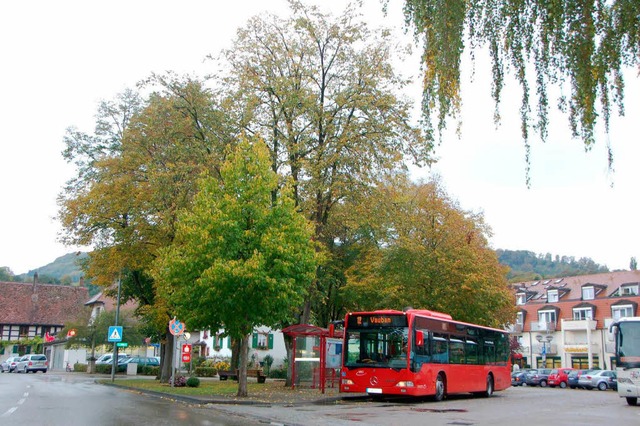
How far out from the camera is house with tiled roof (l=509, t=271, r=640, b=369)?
A: 202ft

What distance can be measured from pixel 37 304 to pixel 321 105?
66776 mm

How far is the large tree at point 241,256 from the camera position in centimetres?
2259

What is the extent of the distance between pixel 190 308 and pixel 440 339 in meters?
10.1

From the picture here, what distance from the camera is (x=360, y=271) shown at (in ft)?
116

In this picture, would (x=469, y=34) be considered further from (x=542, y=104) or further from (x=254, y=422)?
(x=254, y=422)

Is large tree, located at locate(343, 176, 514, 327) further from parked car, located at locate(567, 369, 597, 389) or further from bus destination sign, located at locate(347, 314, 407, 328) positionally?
parked car, located at locate(567, 369, 597, 389)

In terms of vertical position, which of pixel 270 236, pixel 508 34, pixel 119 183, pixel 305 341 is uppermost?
pixel 119 183

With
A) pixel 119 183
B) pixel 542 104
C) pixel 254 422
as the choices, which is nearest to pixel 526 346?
pixel 119 183

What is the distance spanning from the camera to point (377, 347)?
2280 centimetres

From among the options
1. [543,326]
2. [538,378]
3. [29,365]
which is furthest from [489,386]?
[29,365]

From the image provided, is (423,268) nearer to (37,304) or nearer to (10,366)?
(10,366)

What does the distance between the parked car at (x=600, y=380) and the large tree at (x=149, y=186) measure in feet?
104

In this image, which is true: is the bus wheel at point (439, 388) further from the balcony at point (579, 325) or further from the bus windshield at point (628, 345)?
the balcony at point (579, 325)

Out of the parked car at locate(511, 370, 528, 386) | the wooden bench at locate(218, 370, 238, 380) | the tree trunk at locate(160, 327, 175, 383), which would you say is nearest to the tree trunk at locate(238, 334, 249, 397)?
the tree trunk at locate(160, 327, 175, 383)
